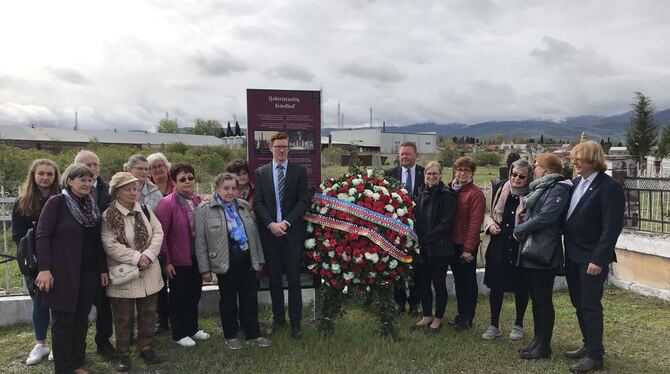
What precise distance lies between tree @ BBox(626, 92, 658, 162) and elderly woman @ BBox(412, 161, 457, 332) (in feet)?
169

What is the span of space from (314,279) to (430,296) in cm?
133

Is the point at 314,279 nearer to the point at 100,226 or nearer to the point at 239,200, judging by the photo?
the point at 239,200

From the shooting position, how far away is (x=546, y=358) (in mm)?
4559

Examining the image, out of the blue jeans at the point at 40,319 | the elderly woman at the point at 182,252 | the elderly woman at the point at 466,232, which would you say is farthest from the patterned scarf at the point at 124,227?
the elderly woman at the point at 466,232

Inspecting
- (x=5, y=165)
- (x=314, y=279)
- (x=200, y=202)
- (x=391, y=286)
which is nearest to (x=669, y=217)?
(x=391, y=286)

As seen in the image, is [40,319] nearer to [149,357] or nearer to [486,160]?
[149,357]

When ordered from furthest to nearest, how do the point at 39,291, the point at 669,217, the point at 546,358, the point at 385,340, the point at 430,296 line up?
the point at 669,217, the point at 430,296, the point at 385,340, the point at 546,358, the point at 39,291

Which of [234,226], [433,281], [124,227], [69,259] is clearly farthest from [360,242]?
[69,259]

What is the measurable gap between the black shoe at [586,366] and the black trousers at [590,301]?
0.12 ft

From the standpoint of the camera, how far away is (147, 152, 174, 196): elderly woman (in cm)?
510

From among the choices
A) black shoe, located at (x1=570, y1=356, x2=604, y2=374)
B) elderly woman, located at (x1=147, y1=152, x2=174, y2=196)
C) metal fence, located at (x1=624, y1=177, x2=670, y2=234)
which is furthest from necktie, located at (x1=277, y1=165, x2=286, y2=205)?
metal fence, located at (x1=624, y1=177, x2=670, y2=234)

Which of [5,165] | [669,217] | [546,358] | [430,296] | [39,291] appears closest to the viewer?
[39,291]

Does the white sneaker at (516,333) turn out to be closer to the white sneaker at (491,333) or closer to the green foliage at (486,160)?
the white sneaker at (491,333)

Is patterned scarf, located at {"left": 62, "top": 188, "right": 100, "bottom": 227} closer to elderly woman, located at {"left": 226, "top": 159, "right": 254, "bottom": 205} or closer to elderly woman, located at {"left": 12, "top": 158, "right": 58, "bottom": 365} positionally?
elderly woman, located at {"left": 12, "top": 158, "right": 58, "bottom": 365}
